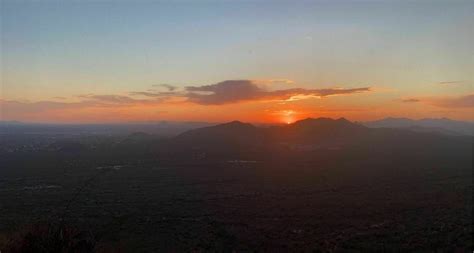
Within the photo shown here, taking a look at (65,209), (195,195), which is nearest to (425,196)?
(195,195)

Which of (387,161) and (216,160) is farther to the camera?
(216,160)

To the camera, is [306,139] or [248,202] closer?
[248,202]

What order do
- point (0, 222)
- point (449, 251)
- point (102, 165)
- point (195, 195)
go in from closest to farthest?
point (449, 251) → point (0, 222) → point (195, 195) → point (102, 165)

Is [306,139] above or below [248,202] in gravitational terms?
above

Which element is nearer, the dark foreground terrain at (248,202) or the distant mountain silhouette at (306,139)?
the dark foreground terrain at (248,202)

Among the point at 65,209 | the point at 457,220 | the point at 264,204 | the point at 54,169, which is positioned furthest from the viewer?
the point at 54,169

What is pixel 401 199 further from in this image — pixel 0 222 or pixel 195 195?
pixel 0 222

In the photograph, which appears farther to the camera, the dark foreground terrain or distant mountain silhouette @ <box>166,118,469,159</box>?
distant mountain silhouette @ <box>166,118,469,159</box>

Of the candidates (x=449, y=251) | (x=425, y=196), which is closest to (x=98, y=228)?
(x=449, y=251)
